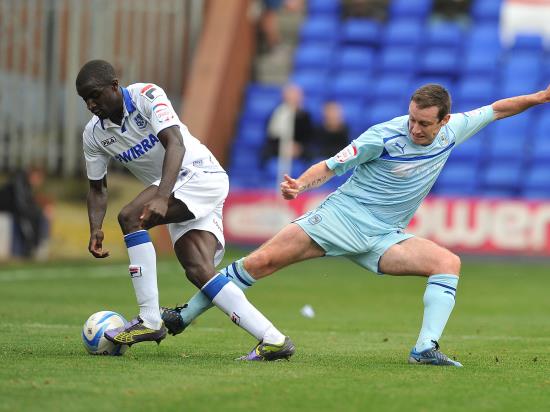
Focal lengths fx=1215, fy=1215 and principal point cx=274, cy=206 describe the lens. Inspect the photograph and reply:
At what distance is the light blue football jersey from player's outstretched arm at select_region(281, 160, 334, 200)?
190mm

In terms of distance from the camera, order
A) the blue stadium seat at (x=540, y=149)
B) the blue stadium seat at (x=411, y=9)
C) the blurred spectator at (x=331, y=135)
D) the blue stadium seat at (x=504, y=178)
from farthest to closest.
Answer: the blue stadium seat at (x=411, y=9) → the blue stadium seat at (x=540, y=149) → the blue stadium seat at (x=504, y=178) → the blurred spectator at (x=331, y=135)

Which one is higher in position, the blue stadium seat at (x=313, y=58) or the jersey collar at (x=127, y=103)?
the jersey collar at (x=127, y=103)

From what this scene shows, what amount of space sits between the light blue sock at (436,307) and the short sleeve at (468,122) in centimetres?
113

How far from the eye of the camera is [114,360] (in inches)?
330

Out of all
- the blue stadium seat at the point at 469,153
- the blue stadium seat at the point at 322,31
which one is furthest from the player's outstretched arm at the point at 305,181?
the blue stadium seat at the point at 322,31

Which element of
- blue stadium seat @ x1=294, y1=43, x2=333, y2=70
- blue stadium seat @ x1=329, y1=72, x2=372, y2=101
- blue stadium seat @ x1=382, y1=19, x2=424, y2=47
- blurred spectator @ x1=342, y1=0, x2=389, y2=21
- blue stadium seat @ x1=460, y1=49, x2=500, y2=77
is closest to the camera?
blue stadium seat @ x1=460, y1=49, x2=500, y2=77

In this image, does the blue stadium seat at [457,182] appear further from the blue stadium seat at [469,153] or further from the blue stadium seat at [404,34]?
the blue stadium seat at [404,34]

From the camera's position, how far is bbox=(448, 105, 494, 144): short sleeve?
914cm

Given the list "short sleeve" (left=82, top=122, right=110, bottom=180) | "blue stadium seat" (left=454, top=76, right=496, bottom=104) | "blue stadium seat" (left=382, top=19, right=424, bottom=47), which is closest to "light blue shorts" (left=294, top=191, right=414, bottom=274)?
"short sleeve" (left=82, top=122, right=110, bottom=180)

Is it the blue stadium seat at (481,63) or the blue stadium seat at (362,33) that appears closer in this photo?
the blue stadium seat at (481,63)

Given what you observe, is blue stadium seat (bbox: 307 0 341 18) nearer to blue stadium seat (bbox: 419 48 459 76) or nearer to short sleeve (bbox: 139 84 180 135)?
blue stadium seat (bbox: 419 48 459 76)

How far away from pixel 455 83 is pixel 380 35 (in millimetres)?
2228

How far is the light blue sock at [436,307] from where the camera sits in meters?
8.56

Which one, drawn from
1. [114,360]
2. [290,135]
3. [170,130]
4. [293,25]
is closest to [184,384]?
[114,360]
